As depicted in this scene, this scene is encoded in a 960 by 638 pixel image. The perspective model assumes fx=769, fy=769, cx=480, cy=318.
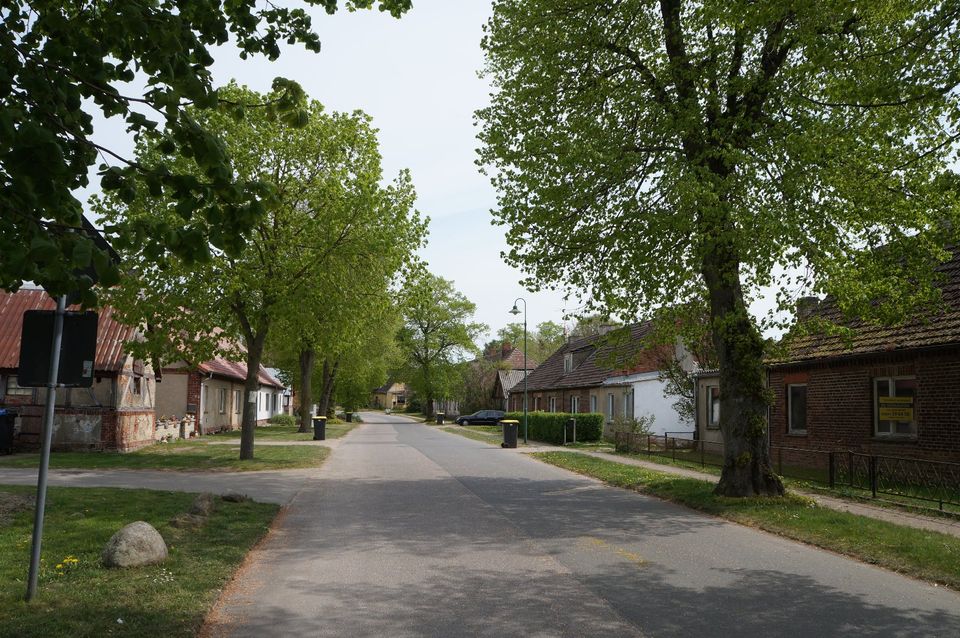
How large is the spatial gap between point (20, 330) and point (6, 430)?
492 cm

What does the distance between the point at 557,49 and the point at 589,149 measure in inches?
119

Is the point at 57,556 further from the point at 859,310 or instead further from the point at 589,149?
the point at 859,310

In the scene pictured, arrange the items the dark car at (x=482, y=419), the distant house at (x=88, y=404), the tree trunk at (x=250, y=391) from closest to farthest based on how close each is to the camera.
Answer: the tree trunk at (x=250, y=391) < the distant house at (x=88, y=404) < the dark car at (x=482, y=419)

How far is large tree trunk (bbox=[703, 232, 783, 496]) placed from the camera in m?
13.9

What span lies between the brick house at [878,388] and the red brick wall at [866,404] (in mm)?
20

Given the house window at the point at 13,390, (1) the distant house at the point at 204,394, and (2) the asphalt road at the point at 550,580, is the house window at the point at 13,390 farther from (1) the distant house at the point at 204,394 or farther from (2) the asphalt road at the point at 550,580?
(2) the asphalt road at the point at 550,580

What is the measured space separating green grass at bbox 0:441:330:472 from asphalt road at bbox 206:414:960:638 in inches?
295

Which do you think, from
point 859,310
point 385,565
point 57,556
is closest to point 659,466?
point 859,310

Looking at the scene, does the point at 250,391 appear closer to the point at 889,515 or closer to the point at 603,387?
the point at 889,515

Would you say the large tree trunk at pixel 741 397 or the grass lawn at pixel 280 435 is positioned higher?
the large tree trunk at pixel 741 397

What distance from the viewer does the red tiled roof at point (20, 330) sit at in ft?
75.3

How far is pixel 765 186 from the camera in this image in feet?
41.9

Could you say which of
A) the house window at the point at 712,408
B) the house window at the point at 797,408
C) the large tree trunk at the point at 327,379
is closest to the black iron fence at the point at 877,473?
the house window at the point at 797,408

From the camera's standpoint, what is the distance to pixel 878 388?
59.7 feet
